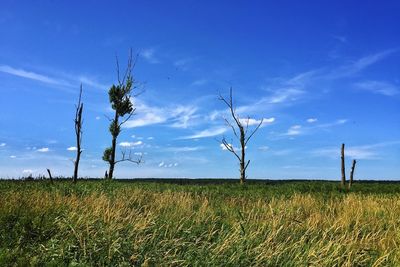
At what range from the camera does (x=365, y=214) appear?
622 inches

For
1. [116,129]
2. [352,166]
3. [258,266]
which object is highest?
[116,129]

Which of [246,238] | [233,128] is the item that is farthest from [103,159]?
[246,238]

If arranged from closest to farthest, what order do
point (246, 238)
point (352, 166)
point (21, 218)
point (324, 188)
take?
point (246, 238), point (21, 218), point (324, 188), point (352, 166)

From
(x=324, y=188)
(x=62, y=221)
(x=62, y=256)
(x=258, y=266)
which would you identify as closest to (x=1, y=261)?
(x=62, y=256)

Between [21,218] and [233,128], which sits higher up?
[233,128]

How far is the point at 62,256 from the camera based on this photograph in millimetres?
8516

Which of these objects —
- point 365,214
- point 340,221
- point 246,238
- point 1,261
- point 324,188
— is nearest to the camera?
point 1,261

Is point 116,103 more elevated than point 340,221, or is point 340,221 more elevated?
point 116,103

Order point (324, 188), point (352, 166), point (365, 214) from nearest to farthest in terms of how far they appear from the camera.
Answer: point (365, 214) → point (324, 188) → point (352, 166)

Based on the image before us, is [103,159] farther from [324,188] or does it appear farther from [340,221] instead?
[340,221]

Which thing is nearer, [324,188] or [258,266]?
[258,266]

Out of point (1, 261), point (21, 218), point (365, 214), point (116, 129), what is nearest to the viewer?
point (1, 261)

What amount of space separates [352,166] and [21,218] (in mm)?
29414

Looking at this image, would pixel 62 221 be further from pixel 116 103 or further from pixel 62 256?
pixel 116 103
